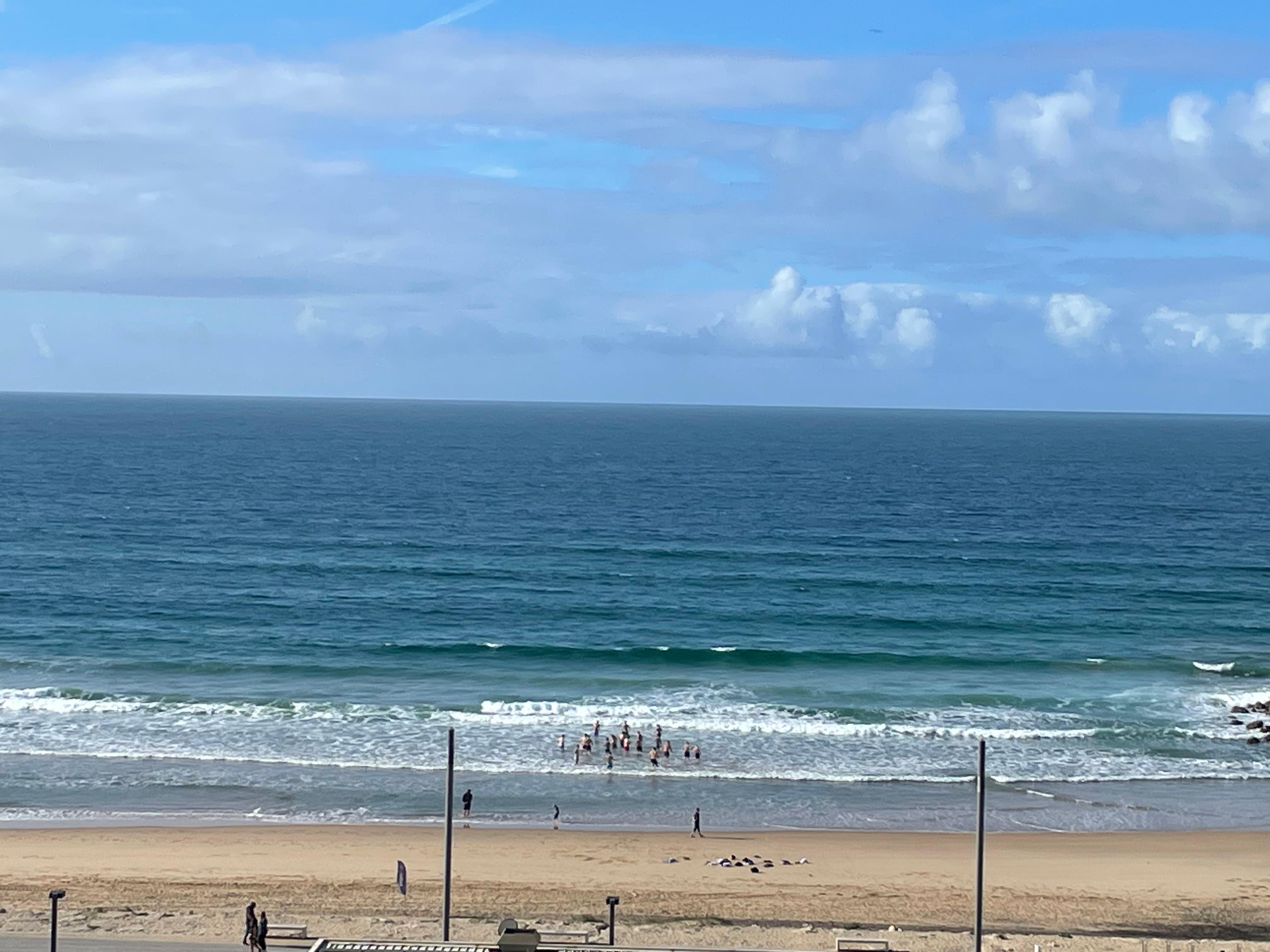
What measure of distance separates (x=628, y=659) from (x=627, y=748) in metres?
12.4

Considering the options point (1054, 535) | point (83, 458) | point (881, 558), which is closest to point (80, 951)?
point (881, 558)

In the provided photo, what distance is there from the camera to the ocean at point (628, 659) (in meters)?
37.2

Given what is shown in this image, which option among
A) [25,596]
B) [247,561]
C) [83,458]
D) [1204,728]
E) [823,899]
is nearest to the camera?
[823,899]

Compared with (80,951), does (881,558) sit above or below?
above

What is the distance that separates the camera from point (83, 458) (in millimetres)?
139000

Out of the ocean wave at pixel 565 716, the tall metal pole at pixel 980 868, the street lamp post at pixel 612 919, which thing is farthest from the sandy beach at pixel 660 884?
the ocean wave at pixel 565 716

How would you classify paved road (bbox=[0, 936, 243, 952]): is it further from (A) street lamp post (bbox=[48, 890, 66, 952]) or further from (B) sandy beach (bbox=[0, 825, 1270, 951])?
(B) sandy beach (bbox=[0, 825, 1270, 951])

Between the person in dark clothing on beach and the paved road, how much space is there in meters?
0.27

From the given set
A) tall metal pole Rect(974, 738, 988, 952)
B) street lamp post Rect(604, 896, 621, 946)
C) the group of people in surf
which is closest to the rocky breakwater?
the group of people in surf

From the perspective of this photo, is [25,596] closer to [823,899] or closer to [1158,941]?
[823,899]

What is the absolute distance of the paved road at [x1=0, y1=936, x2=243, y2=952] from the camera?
2419 centimetres

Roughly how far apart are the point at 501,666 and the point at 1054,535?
1949 inches

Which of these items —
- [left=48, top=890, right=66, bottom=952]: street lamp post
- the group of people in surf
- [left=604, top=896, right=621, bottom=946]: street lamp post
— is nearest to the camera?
[left=48, top=890, right=66, bottom=952]: street lamp post

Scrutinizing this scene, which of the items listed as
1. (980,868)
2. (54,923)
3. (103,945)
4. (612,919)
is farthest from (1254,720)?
(54,923)
